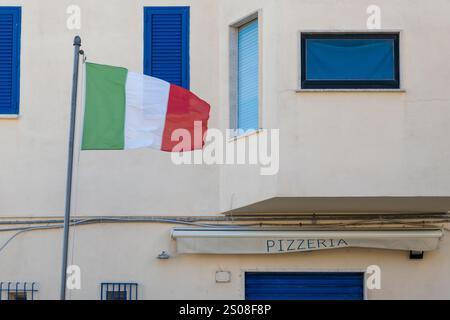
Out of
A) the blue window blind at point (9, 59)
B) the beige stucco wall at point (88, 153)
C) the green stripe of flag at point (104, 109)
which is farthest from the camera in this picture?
the blue window blind at point (9, 59)

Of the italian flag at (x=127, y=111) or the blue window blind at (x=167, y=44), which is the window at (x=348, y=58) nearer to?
the italian flag at (x=127, y=111)

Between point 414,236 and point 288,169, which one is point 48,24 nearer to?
point 288,169

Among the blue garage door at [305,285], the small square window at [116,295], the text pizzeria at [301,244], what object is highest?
the text pizzeria at [301,244]

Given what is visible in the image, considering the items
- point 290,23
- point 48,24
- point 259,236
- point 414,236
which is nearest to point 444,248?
point 414,236

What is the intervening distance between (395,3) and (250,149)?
2637mm

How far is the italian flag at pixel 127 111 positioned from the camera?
1500 cm

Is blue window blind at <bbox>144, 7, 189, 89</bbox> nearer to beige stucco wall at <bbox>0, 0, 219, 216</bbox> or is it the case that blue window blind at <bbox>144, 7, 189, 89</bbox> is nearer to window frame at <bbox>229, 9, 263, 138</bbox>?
beige stucco wall at <bbox>0, 0, 219, 216</bbox>

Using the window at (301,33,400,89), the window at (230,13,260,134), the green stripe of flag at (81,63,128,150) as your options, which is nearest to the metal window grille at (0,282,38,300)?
the green stripe of flag at (81,63,128,150)

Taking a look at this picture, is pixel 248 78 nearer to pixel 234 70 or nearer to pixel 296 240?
pixel 234 70

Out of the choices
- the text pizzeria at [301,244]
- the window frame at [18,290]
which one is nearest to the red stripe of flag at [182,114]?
the text pizzeria at [301,244]

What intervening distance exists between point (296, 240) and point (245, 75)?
2315mm

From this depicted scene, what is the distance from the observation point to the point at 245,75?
17141 mm

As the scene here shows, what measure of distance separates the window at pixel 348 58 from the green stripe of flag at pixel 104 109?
2.52m

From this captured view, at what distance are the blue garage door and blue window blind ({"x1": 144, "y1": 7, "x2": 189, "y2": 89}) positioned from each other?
2.89m
